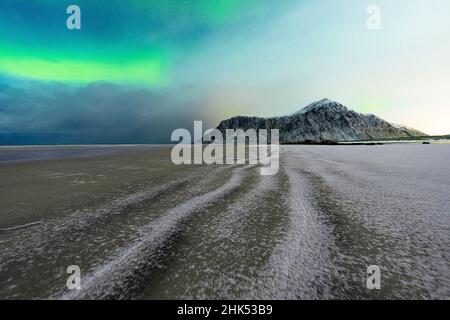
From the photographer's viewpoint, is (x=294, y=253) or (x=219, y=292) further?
(x=294, y=253)

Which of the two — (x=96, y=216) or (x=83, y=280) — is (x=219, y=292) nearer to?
(x=83, y=280)

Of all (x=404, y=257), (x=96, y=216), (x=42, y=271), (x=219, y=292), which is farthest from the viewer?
(x=96, y=216)

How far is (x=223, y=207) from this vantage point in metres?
3.72

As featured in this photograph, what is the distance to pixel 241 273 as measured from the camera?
1861 millimetres


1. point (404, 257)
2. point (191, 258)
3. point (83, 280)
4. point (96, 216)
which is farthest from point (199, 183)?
point (404, 257)
